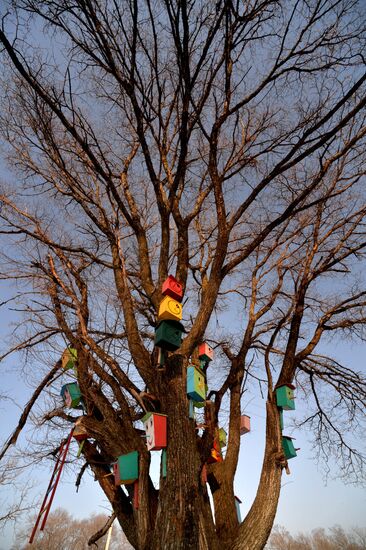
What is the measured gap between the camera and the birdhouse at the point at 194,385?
12.1 feet

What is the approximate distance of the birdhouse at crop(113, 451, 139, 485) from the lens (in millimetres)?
3379

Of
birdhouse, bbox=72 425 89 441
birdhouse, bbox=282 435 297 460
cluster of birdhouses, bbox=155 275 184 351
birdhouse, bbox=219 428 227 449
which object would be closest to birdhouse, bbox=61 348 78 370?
birdhouse, bbox=72 425 89 441

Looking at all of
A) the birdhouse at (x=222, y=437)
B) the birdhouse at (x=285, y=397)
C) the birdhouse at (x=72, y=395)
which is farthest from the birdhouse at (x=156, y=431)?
the birdhouse at (x=222, y=437)

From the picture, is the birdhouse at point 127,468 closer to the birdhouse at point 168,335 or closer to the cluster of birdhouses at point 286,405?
the birdhouse at point 168,335

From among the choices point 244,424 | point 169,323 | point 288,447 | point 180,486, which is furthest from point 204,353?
point 180,486

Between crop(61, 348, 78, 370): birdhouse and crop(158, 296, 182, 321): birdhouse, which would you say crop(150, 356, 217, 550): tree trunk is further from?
crop(61, 348, 78, 370): birdhouse

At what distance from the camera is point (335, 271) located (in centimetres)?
577

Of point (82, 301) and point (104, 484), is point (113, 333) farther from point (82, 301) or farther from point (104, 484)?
point (104, 484)

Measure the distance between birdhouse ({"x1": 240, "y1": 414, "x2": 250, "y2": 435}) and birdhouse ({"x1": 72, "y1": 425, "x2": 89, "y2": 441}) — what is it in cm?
214

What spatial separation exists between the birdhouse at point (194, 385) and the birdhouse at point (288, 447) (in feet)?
4.90

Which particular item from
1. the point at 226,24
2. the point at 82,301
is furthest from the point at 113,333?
the point at 226,24

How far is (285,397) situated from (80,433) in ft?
8.13

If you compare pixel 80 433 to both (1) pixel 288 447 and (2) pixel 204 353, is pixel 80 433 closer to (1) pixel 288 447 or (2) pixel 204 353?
(2) pixel 204 353

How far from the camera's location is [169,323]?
3.76 metres
